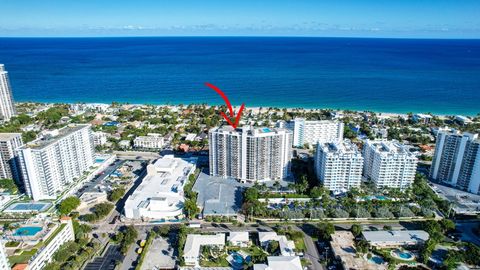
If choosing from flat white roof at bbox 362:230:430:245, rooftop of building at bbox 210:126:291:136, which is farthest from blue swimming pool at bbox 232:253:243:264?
rooftop of building at bbox 210:126:291:136

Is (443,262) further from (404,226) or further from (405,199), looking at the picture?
(405,199)

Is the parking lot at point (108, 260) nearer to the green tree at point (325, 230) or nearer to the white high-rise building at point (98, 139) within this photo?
the green tree at point (325, 230)

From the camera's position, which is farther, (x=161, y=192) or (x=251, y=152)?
(x=251, y=152)

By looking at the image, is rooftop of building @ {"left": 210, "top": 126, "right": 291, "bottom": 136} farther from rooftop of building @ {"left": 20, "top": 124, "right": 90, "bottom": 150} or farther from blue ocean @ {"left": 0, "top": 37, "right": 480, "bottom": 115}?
blue ocean @ {"left": 0, "top": 37, "right": 480, "bottom": 115}

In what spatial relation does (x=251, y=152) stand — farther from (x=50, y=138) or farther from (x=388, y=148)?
(x=50, y=138)

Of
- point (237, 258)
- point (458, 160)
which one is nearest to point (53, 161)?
point (237, 258)

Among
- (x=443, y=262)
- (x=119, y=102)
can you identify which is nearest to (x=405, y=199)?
(x=443, y=262)
